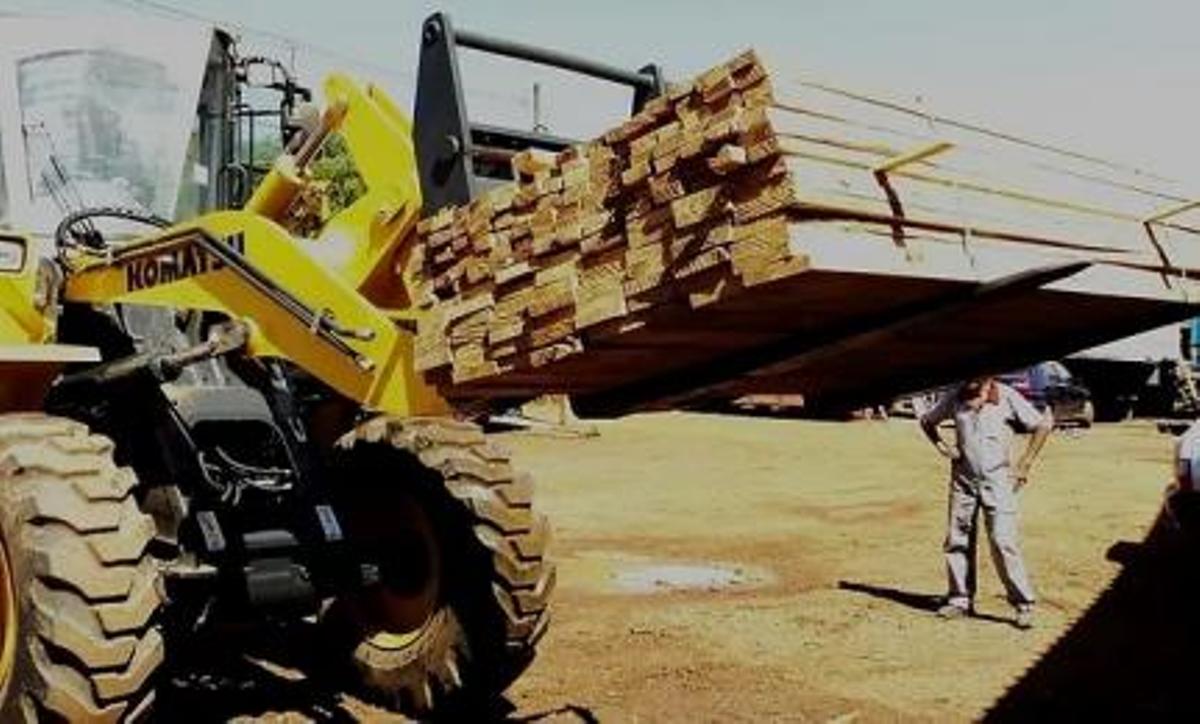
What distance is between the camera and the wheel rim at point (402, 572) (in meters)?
6.08

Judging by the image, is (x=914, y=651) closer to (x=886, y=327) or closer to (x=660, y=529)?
(x=886, y=327)

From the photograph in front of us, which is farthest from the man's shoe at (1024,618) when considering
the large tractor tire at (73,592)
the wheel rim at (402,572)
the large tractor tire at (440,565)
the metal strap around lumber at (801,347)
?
the large tractor tire at (73,592)

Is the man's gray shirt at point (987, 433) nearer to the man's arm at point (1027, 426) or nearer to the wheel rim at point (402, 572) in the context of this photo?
the man's arm at point (1027, 426)

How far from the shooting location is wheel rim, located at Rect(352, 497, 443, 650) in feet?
19.9

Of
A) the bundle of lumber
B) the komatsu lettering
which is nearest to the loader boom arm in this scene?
the komatsu lettering

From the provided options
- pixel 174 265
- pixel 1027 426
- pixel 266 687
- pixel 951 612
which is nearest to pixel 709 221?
pixel 174 265

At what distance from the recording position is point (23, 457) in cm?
454

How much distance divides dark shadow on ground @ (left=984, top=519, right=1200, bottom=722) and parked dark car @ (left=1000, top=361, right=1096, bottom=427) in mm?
16774

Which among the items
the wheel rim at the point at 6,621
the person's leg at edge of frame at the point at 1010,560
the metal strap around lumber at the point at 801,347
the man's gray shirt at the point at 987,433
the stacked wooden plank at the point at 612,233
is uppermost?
the stacked wooden plank at the point at 612,233

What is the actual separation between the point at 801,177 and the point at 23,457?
2.77 meters

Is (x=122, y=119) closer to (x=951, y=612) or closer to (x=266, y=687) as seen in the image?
(x=266, y=687)

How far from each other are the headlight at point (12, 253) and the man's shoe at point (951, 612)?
Result: 5.98 m

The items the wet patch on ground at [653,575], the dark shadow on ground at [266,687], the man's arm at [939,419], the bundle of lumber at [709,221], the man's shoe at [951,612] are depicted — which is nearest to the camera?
the bundle of lumber at [709,221]

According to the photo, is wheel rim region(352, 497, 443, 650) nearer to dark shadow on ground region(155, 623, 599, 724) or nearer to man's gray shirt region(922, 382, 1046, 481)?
dark shadow on ground region(155, 623, 599, 724)
